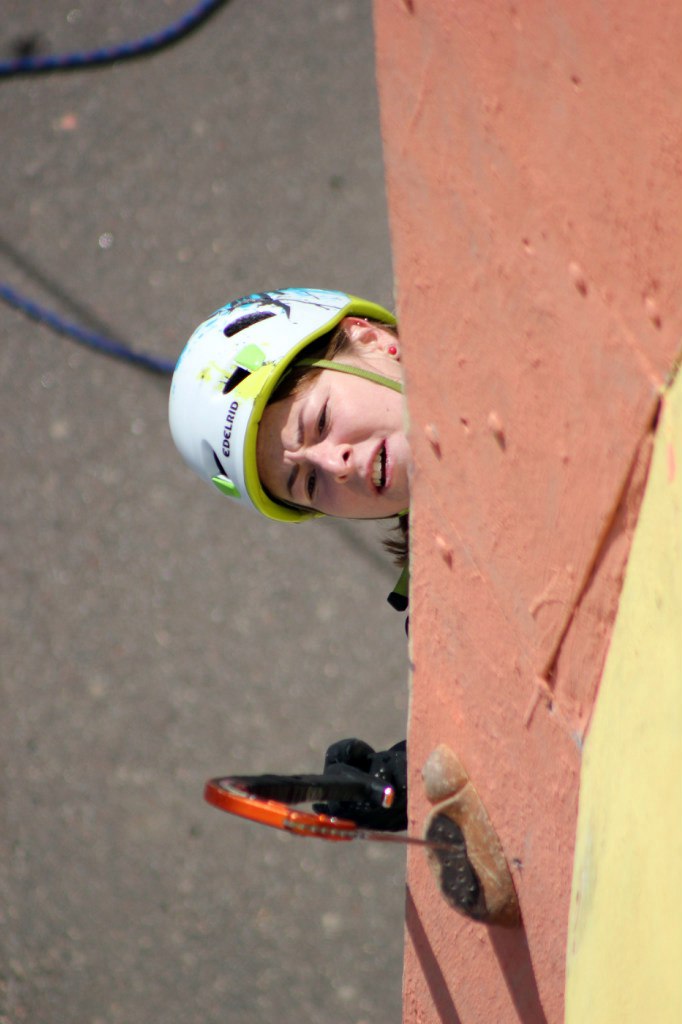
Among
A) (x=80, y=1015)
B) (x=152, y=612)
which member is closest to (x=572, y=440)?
(x=152, y=612)

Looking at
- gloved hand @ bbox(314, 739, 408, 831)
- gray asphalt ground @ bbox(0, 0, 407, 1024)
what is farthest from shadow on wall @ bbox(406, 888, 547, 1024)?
gray asphalt ground @ bbox(0, 0, 407, 1024)

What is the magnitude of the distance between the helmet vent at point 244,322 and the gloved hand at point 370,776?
0.75 m

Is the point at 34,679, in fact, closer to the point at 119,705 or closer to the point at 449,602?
the point at 119,705

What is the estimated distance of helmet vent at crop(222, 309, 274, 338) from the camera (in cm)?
179

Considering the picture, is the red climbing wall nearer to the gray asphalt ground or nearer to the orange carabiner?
the orange carabiner

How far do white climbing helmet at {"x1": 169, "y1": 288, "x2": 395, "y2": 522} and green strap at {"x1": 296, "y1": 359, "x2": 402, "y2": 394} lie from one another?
0.03 metres

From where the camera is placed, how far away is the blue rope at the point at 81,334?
3326mm

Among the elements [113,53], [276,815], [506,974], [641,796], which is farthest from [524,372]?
[113,53]

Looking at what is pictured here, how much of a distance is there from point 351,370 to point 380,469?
0.64 ft

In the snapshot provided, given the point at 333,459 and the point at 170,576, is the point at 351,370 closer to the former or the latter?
the point at 333,459

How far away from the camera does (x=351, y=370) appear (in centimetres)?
169

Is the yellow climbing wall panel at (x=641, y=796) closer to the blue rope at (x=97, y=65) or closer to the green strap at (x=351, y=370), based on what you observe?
the green strap at (x=351, y=370)

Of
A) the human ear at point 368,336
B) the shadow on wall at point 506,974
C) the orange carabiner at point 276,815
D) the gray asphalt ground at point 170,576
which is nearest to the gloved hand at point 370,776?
the shadow on wall at point 506,974

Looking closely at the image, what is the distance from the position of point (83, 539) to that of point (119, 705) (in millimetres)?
559
